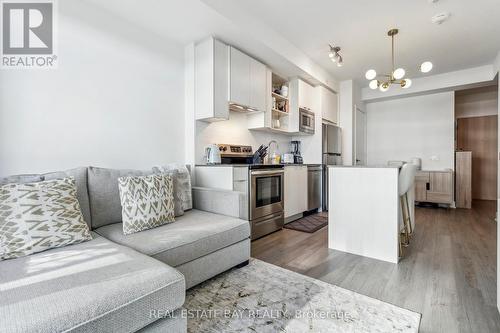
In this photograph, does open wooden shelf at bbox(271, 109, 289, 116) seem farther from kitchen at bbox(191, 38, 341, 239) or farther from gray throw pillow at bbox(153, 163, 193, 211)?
gray throw pillow at bbox(153, 163, 193, 211)

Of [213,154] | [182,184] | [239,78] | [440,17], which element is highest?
[440,17]

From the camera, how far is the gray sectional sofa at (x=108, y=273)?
2.89ft

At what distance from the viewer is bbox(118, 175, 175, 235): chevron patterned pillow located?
180 cm

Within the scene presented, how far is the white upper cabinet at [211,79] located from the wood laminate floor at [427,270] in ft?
5.43

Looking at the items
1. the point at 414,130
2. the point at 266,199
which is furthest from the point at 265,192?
the point at 414,130

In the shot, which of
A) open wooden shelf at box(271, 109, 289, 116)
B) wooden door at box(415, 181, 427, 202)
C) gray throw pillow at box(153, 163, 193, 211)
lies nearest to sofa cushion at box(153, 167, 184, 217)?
gray throw pillow at box(153, 163, 193, 211)

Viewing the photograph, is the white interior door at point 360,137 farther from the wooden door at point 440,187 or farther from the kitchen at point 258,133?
the wooden door at point 440,187

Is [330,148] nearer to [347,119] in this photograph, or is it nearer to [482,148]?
[347,119]

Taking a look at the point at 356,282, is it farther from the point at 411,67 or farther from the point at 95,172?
the point at 411,67

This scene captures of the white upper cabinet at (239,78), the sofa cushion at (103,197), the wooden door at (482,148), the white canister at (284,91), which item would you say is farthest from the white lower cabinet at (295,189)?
the wooden door at (482,148)

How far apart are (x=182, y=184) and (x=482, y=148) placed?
7543 mm

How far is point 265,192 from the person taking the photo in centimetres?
318

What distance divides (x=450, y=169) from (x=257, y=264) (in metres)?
5.03

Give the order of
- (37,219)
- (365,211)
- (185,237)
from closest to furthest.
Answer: (37,219)
(185,237)
(365,211)
